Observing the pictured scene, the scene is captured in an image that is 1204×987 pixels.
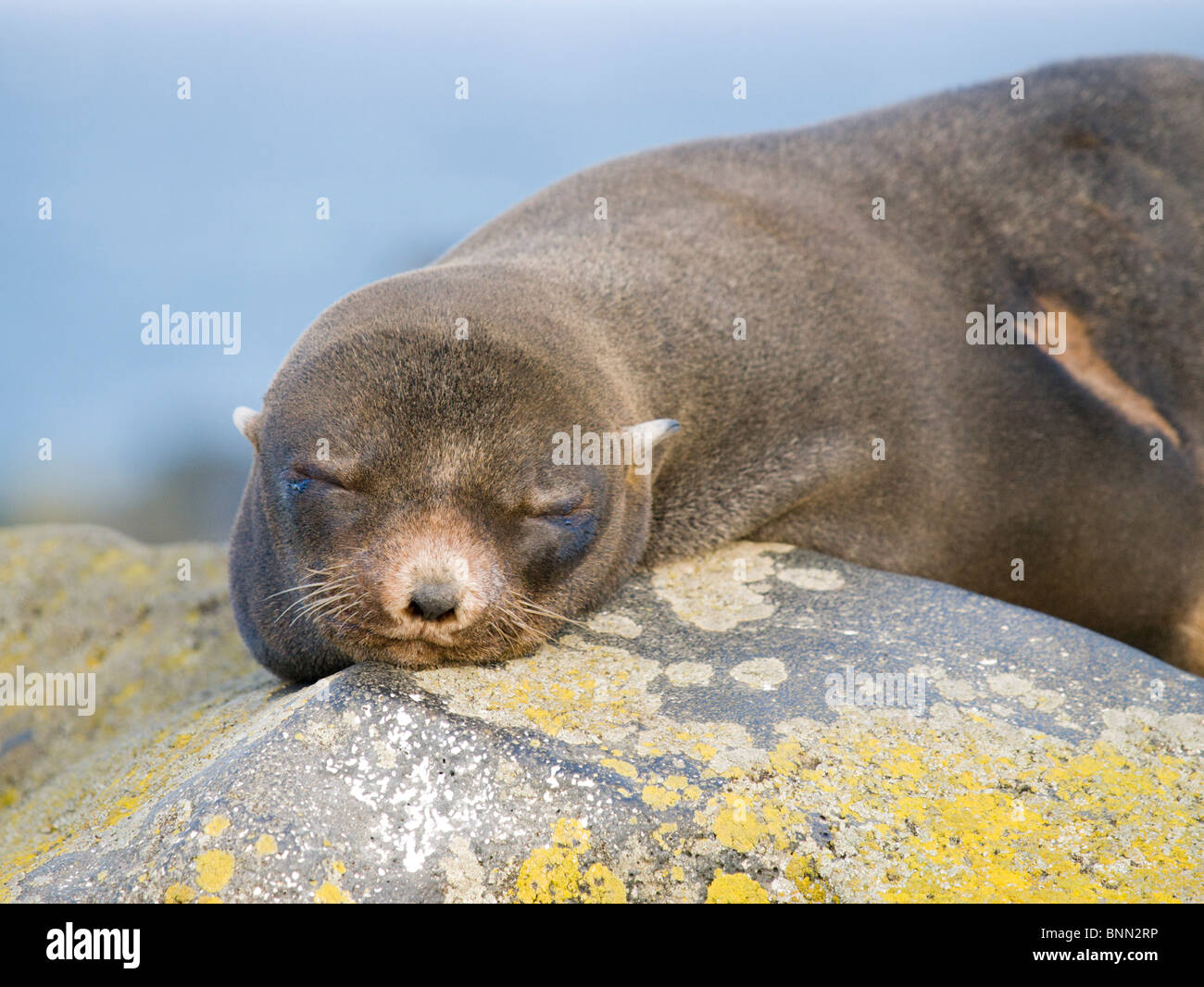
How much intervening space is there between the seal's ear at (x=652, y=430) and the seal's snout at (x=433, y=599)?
Answer: 4.90 feet

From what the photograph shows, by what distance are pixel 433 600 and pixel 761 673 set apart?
1.50 m

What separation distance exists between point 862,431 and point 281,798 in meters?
4.25

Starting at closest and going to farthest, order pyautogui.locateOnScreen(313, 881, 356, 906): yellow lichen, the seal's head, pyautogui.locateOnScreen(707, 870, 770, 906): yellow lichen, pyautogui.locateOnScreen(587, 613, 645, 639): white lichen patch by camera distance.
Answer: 1. pyautogui.locateOnScreen(313, 881, 356, 906): yellow lichen
2. pyautogui.locateOnScreen(707, 870, 770, 906): yellow lichen
3. the seal's head
4. pyautogui.locateOnScreen(587, 613, 645, 639): white lichen patch

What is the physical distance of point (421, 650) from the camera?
4.68m

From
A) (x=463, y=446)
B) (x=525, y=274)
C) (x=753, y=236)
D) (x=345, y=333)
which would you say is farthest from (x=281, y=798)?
(x=753, y=236)

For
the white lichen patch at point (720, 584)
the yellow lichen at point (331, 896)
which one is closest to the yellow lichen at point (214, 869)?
the yellow lichen at point (331, 896)

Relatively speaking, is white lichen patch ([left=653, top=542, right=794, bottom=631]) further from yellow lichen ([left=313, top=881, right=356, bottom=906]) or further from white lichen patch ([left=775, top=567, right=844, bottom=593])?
yellow lichen ([left=313, top=881, right=356, bottom=906])

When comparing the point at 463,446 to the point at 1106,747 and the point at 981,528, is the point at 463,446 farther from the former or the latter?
the point at 981,528

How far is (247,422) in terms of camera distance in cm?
574

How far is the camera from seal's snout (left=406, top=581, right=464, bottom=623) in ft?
14.7

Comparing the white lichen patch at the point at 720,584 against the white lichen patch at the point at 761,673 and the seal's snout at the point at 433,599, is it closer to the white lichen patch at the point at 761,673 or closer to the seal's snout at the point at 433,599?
the white lichen patch at the point at 761,673

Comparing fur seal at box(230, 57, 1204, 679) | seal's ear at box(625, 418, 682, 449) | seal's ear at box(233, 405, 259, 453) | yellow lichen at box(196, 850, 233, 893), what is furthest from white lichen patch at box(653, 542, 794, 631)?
yellow lichen at box(196, 850, 233, 893)

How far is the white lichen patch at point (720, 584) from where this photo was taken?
5562mm

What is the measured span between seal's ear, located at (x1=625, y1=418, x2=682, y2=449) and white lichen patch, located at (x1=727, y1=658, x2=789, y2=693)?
1251 millimetres
